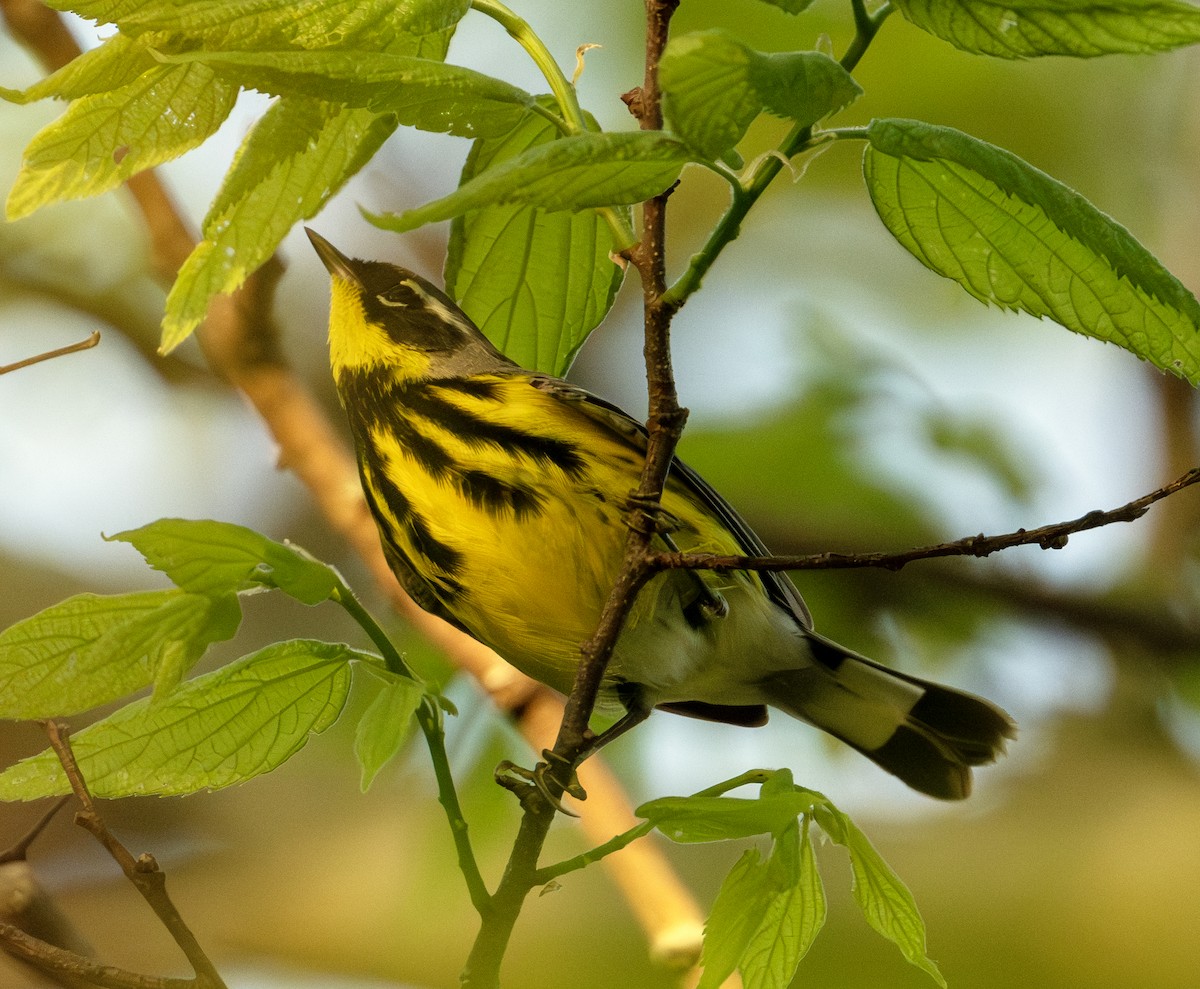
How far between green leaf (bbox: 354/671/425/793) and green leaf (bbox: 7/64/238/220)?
1.89ft

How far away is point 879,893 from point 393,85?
39.8 inches

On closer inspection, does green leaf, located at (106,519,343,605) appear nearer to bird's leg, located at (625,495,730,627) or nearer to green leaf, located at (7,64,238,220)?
green leaf, located at (7,64,238,220)

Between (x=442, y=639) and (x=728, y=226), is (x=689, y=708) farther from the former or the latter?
(x=728, y=226)

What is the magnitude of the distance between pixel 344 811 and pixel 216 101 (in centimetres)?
330

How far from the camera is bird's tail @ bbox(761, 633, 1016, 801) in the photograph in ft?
9.18

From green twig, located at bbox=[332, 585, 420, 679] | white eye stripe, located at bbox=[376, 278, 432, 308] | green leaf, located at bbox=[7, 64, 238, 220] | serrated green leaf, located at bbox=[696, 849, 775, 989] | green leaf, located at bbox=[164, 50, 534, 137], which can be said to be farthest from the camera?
white eye stripe, located at bbox=[376, 278, 432, 308]

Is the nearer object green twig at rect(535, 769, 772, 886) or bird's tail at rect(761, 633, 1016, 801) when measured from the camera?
green twig at rect(535, 769, 772, 886)

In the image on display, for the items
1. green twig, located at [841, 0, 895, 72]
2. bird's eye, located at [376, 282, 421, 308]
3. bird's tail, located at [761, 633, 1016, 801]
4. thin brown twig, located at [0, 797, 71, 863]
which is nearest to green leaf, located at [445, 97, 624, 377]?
green twig, located at [841, 0, 895, 72]

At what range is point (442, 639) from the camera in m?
2.66

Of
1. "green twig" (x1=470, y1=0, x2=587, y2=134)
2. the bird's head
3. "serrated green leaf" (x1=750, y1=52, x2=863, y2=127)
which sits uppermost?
the bird's head

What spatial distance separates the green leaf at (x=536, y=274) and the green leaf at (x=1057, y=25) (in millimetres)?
590

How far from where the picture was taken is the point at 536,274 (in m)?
1.51

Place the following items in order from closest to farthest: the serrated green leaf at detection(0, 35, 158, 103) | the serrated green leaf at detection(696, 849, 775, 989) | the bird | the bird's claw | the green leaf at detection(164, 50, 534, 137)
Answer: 1. the green leaf at detection(164, 50, 534, 137)
2. the serrated green leaf at detection(0, 35, 158, 103)
3. the serrated green leaf at detection(696, 849, 775, 989)
4. the bird's claw
5. the bird

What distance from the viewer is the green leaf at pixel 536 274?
1488mm
